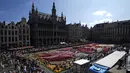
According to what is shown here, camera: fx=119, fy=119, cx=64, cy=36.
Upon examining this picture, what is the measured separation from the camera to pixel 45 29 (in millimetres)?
75062

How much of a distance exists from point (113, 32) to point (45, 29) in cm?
5794

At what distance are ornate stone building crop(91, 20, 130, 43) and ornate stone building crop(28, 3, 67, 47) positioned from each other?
1485 inches

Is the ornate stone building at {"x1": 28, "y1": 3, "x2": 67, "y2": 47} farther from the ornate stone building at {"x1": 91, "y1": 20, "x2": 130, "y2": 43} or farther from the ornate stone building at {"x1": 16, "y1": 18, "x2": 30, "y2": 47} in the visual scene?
the ornate stone building at {"x1": 91, "y1": 20, "x2": 130, "y2": 43}

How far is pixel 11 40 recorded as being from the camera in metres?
54.9

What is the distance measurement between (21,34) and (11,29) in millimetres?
5738

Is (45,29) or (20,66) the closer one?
(20,66)

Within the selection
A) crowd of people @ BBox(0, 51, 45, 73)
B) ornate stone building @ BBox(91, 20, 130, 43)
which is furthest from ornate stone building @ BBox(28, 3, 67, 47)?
crowd of people @ BBox(0, 51, 45, 73)

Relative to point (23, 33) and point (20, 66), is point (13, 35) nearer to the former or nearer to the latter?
point (23, 33)

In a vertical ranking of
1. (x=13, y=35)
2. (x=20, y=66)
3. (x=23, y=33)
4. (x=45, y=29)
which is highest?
(x=45, y=29)

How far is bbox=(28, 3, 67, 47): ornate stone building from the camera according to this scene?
6975cm

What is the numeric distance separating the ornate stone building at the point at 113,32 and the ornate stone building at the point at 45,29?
3773 cm

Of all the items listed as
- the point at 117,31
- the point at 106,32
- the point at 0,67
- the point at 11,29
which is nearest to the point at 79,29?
the point at 106,32

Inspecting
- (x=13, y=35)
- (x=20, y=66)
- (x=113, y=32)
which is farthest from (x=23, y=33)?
(x=113, y=32)

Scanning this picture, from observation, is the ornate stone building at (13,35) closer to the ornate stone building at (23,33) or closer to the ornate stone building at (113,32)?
the ornate stone building at (23,33)
